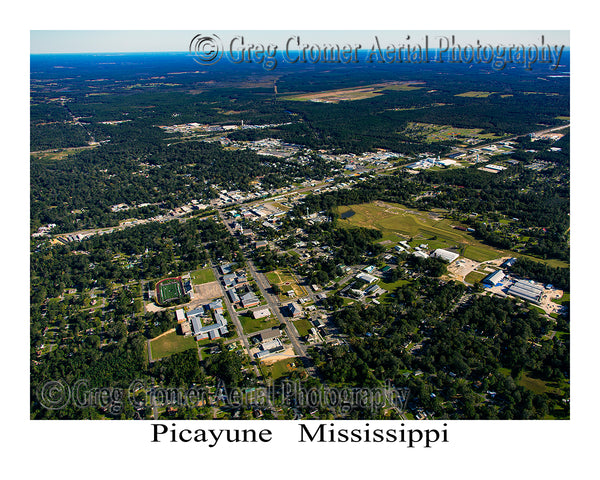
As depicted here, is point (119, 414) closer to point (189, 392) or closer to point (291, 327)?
point (189, 392)

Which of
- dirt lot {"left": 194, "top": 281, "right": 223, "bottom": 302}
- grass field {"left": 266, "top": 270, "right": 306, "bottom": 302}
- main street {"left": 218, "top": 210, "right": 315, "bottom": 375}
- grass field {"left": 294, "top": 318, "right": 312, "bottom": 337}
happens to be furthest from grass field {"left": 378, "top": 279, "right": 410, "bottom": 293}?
dirt lot {"left": 194, "top": 281, "right": 223, "bottom": 302}

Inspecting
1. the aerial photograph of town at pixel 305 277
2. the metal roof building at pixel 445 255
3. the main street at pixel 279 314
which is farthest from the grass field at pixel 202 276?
the metal roof building at pixel 445 255

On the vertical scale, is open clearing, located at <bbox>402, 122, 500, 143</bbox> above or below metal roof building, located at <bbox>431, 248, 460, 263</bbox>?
above

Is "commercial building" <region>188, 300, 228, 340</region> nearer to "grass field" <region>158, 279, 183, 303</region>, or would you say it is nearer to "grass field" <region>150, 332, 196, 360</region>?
"grass field" <region>150, 332, 196, 360</region>

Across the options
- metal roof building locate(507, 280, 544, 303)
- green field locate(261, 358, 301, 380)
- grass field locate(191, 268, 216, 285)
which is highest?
grass field locate(191, 268, 216, 285)

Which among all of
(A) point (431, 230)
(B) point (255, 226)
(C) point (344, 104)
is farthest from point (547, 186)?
(C) point (344, 104)

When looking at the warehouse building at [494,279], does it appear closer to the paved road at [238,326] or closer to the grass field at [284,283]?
the grass field at [284,283]
